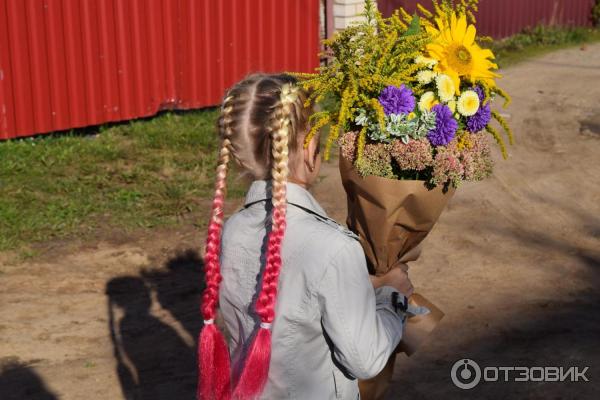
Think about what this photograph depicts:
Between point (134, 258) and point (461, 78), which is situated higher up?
point (461, 78)

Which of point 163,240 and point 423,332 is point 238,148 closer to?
point 423,332

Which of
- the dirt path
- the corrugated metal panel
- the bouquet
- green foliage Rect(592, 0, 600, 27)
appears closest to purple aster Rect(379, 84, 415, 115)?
the bouquet

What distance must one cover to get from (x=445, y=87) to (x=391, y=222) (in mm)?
471

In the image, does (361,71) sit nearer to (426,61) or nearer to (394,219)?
(426,61)

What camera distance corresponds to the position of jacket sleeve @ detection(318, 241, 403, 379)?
2.53 m

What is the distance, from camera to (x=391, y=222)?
3.11 m

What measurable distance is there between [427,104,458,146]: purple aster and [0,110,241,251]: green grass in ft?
14.0

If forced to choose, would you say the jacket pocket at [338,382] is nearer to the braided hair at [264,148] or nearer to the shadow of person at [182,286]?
the braided hair at [264,148]

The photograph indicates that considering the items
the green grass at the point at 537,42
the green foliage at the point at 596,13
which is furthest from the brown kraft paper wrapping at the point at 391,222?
the green foliage at the point at 596,13

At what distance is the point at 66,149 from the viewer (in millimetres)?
8578

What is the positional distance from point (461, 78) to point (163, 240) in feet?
13.2

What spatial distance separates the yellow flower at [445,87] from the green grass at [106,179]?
431 cm

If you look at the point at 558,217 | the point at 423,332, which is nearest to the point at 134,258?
the point at 558,217

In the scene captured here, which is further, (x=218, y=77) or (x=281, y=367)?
(x=218, y=77)
